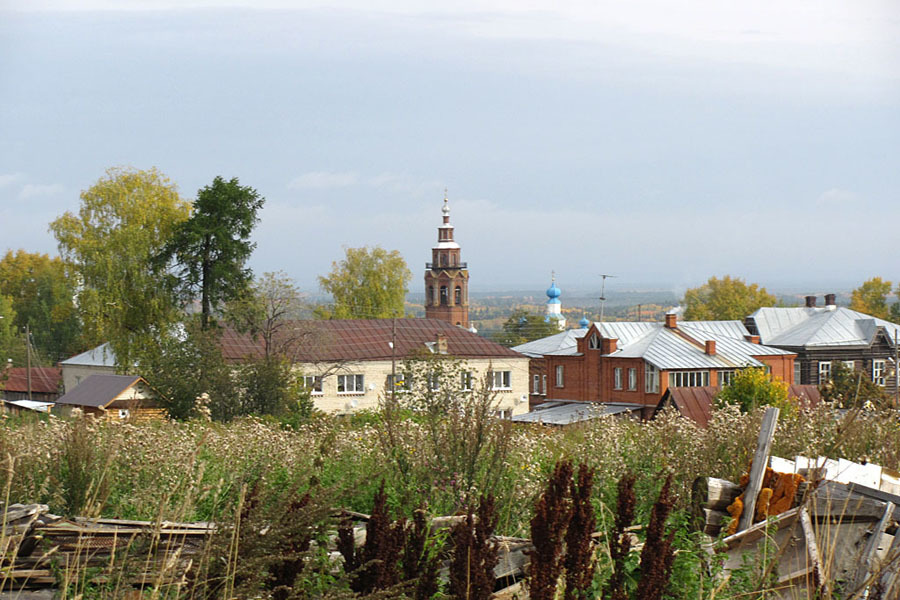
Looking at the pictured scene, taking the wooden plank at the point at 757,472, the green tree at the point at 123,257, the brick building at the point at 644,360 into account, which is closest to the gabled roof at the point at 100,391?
the green tree at the point at 123,257

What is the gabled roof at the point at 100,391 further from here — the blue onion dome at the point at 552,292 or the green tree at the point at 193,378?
the blue onion dome at the point at 552,292

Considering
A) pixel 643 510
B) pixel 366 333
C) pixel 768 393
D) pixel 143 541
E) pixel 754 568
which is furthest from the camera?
pixel 366 333

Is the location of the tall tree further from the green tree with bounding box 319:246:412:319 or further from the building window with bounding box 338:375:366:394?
the green tree with bounding box 319:246:412:319

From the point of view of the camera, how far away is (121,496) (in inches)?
295

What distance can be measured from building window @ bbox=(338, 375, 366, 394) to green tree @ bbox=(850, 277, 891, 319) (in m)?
53.3

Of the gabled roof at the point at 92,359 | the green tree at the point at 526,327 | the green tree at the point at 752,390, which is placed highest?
the green tree at the point at 526,327

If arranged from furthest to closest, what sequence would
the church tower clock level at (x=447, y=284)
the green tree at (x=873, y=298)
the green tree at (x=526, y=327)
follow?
the church tower clock level at (x=447, y=284)
the green tree at (x=526, y=327)
the green tree at (x=873, y=298)

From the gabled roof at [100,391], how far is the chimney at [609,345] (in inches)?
1223

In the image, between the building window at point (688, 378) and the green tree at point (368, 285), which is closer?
the building window at point (688, 378)

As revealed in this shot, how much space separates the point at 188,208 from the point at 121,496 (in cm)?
3503

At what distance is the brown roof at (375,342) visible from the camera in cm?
4528

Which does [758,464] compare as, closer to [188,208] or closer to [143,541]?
[143,541]

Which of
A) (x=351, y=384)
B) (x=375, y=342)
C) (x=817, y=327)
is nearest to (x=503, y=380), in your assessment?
(x=375, y=342)

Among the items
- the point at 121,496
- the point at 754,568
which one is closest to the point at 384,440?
the point at 121,496
